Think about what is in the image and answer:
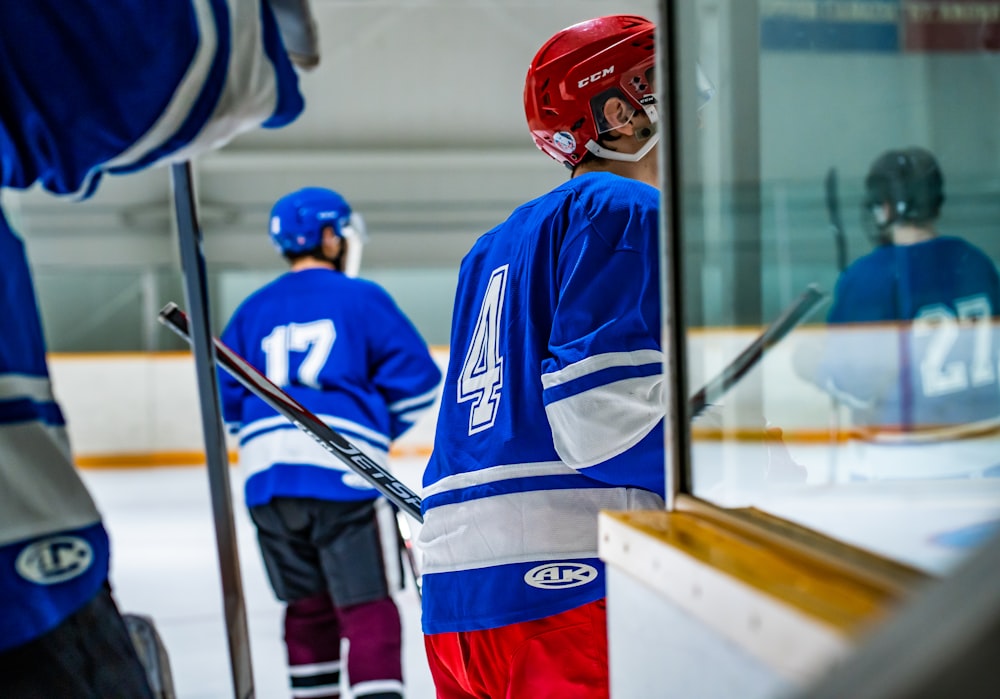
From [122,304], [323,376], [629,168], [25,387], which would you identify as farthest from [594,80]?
[122,304]

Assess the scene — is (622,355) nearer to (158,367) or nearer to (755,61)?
(755,61)

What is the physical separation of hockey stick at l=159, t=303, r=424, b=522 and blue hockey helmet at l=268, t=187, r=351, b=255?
1.09m

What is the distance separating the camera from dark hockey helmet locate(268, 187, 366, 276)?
2602mm

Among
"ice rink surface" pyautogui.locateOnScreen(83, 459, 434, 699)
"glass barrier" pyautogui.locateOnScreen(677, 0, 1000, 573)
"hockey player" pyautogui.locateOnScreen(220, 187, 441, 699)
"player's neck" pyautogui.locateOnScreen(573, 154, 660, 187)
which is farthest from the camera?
"ice rink surface" pyautogui.locateOnScreen(83, 459, 434, 699)

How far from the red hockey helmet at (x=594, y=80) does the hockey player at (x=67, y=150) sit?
49 centimetres

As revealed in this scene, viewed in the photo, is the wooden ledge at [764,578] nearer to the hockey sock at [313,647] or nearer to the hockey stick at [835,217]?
the hockey stick at [835,217]

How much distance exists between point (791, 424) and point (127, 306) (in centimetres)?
854

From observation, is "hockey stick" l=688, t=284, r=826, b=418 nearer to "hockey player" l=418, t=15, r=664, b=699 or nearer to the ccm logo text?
"hockey player" l=418, t=15, r=664, b=699

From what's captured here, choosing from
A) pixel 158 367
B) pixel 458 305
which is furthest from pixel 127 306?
pixel 458 305

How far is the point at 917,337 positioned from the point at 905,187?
115 millimetres

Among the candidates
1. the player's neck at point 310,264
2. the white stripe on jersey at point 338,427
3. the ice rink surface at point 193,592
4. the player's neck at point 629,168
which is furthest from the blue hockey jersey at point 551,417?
the player's neck at point 310,264

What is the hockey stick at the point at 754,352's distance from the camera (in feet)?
2.42

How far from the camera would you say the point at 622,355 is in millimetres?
1067

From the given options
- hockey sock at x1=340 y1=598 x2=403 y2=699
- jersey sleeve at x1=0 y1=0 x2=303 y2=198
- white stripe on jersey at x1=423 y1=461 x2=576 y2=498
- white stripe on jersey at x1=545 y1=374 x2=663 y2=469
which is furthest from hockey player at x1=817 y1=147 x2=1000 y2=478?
hockey sock at x1=340 y1=598 x2=403 y2=699
